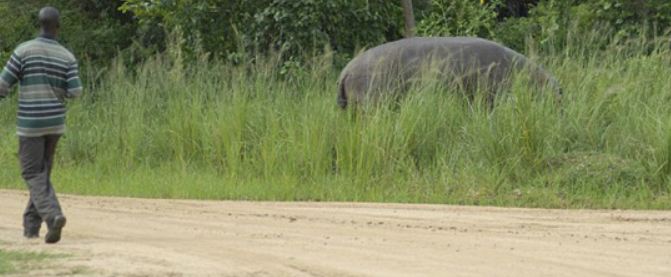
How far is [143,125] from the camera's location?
1653 centimetres

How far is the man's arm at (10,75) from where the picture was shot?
9320mm

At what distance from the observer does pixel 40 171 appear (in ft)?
31.1

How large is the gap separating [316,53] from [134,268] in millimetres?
11311

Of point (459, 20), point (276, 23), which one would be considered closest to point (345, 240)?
point (276, 23)

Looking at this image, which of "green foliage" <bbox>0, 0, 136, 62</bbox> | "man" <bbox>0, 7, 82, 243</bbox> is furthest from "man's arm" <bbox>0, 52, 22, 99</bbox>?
"green foliage" <bbox>0, 0, 136, 62</bbox>

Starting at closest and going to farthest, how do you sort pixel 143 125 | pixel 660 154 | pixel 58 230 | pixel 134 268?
pixel 134 268, pixel 58 230, pixel 660 154, pixel 143 125

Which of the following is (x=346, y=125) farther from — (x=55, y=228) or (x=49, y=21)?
(x=55, y=228)

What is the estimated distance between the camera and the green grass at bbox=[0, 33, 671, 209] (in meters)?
13.1

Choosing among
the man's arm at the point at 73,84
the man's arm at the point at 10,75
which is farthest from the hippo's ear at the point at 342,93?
the man's arm at the point at 10,75

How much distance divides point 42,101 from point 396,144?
5460 millimetres

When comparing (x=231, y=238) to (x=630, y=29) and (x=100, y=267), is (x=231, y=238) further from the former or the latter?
(x=630, y=29)

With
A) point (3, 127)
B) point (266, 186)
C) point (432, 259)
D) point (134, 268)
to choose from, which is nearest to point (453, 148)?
point (266, 186)

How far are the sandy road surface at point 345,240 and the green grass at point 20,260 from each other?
179 mm

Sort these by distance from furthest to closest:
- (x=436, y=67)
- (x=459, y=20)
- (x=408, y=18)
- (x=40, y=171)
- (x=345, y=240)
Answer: (x=459, y=20) < (x=408, y=18) < (x=436, y=67) < (x=345, y=240) < (x=40, y=171)
